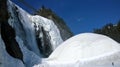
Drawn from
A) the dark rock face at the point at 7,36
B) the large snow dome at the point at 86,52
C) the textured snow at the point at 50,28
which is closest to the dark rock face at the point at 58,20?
Result: the textured snow at the point at 50,28

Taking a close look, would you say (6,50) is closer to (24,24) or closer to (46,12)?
(24,24)

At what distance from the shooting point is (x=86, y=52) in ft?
38.2

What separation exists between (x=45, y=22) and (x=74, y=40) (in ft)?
66.2

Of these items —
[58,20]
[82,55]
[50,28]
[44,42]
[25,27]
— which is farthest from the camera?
[58,20]

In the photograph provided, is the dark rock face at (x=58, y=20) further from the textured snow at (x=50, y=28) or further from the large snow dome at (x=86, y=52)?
the large snow dome at (x=86, y=52)

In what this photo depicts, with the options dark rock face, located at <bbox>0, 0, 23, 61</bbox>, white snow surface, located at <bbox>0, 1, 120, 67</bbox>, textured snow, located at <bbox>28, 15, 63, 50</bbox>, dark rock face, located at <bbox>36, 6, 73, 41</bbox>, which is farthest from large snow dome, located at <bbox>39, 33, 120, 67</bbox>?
dark rock face, located at <bbox>36, 6, 73, 41</bbox>

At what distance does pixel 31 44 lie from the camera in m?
28.1

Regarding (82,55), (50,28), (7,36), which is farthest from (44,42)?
(82,55)

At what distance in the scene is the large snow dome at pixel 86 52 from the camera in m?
11.0

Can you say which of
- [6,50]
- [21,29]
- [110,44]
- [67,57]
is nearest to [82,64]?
[67,57]

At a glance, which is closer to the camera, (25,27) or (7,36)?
(7,36)

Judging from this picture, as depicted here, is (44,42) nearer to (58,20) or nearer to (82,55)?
(58,20)

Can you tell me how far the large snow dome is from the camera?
35.9ft

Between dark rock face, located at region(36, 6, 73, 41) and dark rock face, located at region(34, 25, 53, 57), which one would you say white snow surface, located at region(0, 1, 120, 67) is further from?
dark rock face, located at region(36, 6, 73, 41)
